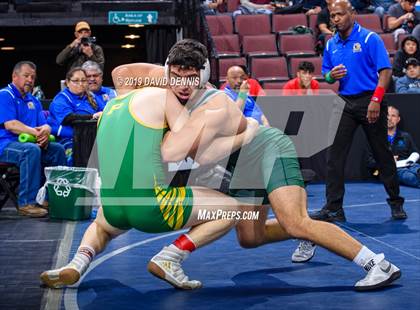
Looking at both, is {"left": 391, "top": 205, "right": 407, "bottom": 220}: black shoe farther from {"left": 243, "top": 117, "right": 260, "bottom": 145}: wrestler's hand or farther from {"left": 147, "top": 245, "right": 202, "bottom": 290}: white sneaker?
{"left": 147, "top": 245, "right": 202, "bottom": 290}: white sneaker

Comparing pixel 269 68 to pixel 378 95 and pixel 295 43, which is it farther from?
pixel 378 95

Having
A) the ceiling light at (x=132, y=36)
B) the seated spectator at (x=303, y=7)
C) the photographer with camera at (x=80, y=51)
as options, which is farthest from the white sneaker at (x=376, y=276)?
the ceiling light at (x=132, y=36)

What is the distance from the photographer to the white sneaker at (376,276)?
4.69m

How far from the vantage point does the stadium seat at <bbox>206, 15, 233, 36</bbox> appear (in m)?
13.0

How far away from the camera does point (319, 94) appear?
33.1ft

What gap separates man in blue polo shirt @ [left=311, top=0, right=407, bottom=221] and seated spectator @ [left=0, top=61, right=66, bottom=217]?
248 cm

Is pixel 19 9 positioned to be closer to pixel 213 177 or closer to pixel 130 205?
pixel 213 177

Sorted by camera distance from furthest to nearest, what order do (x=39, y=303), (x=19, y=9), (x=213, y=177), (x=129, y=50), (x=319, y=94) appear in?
(x=129, y=50) < (x=19, y=9) < (x=319, y=94) < (x=213, y=177) < (x=39, y=303)

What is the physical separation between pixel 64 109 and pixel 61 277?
418 cm

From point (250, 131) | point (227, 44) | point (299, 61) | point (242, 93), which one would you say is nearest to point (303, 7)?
point (227, 44)

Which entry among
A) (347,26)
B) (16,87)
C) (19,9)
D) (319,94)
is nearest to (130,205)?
(347,26)

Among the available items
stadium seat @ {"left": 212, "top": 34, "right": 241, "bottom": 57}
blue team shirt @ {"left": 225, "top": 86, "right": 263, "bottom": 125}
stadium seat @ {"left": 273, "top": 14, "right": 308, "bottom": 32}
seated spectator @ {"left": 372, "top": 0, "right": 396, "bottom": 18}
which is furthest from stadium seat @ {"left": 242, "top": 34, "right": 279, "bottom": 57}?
blue team shirt @ {"left": 225, "top": 86, "right": 263, "bottom": 125}

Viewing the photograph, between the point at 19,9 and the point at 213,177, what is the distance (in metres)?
9.33

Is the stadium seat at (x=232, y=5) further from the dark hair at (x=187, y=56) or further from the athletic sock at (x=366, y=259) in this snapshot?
the athletic sock at (x=366, y=259)
